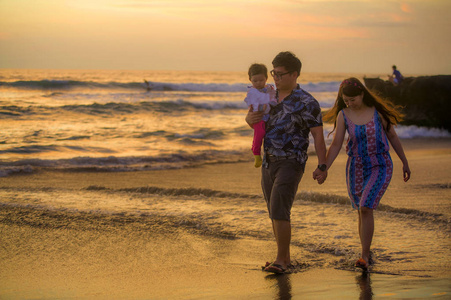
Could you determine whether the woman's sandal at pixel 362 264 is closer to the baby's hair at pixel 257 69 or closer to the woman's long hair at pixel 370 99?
the woman's long hair at pixel 370 99

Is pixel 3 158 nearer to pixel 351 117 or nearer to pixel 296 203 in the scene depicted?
pixel 296 203

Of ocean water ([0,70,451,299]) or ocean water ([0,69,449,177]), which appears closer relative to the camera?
ocean water ([0,70,451,299])

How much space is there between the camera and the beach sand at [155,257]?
11.8 feet

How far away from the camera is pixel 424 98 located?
2070cm

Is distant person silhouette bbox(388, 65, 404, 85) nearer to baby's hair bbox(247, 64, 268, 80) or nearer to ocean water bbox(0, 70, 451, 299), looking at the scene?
ocean water bbox(0, 70, 451, 299)

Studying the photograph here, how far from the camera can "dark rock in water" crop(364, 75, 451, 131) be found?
19234 mm

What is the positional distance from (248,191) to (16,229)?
12.3 ft

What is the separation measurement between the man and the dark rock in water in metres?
15.8

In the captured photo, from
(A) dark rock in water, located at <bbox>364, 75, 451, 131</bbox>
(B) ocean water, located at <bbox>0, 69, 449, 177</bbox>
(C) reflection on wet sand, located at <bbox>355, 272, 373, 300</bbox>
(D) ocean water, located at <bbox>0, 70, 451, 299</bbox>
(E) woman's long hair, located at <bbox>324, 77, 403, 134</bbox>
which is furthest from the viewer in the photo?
(A) dark rock in water, located at <bbox>364, 75, 451, 131</bbox>

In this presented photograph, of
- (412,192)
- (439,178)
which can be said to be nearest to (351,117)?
(412,192)

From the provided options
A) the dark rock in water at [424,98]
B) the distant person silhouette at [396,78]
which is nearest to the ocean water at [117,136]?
the dark rock in water at [424,98]

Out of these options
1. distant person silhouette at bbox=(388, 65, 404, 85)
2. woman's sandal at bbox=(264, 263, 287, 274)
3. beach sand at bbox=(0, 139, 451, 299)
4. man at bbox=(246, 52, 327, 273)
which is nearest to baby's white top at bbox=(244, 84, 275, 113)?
man at bbox=(246, 52, 327, 273)

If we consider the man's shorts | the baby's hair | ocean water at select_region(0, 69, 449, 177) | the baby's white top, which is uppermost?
the baby's hair

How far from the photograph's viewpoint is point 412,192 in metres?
7.61
